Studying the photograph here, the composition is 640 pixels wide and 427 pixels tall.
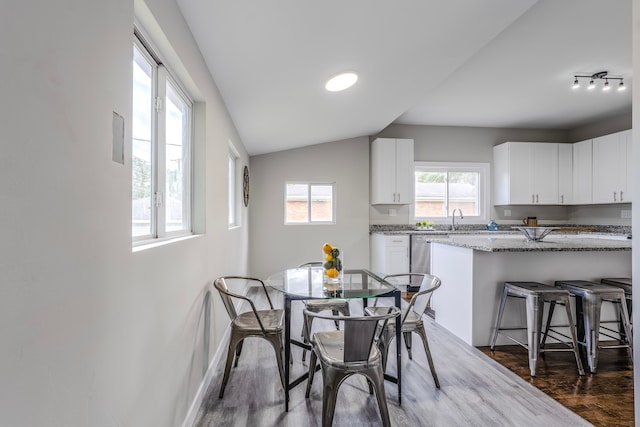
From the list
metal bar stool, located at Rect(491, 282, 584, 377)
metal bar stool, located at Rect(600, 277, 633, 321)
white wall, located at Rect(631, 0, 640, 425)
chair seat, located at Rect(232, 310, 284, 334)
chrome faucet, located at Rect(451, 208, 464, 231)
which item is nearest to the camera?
white wall, located at Rect(631, 0, 640, 425)

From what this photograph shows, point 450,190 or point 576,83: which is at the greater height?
point 576,83

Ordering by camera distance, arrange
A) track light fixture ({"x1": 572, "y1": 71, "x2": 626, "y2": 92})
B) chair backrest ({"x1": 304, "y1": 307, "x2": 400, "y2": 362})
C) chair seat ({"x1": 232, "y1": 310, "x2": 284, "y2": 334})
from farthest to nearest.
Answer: track light fixture ({"x1": 572, "y1": 71, "x2": 626, "y2": 92}), chair seat ({"x1": 232, "y1": 310, "x2": 284, "y2": 334}), chair backrest ({"x1": 304, "y1": 307, "x2": 400, "y2": 362})

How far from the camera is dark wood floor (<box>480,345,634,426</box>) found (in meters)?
1.98

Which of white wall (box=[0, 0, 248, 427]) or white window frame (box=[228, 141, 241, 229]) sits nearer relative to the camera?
white wall (box=[0, 0, 248, 427])

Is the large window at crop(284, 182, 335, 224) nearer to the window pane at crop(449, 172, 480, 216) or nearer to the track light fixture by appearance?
the window pane at crop(449, 172, 480, 216)

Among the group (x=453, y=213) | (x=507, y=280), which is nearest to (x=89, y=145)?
(x=507, y=280)

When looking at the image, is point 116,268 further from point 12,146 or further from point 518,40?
point 518,40

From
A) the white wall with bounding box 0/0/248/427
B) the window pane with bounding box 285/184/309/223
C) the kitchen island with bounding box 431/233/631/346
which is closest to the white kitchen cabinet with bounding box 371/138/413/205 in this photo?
the window pane with bounding box 285/184/309/223

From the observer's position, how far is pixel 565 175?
5699 mm

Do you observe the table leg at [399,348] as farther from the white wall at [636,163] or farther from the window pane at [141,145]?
the window pane at [141,145]

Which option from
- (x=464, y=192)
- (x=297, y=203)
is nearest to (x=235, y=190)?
(x=297, y=203)

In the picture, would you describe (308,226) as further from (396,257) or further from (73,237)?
(73,237)

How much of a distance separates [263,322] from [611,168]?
218 inches

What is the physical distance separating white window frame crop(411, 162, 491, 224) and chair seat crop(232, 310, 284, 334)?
3.97m
